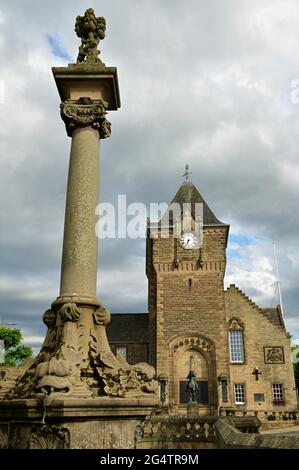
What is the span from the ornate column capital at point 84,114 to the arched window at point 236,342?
28.7 metres

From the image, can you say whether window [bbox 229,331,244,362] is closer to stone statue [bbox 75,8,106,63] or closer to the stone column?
the stone column

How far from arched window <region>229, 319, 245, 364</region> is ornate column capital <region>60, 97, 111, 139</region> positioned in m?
28.7

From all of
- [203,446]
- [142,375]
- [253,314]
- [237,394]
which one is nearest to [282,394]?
[237,394]

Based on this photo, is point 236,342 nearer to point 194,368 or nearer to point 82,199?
point 194,368

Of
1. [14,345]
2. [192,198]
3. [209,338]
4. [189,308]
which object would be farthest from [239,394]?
[14,345]

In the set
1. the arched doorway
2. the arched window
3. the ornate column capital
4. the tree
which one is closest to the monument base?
the ornate column capital

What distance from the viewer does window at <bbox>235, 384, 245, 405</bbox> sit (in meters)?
31.1

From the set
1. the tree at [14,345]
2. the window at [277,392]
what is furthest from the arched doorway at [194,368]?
the tree at [14,345]

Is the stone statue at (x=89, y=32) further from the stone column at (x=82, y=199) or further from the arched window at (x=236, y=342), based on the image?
the arched window at (x=236, y=342)

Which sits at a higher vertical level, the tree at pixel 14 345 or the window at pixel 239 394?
the tree at pixel 14 345

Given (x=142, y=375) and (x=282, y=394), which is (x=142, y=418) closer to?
(x=142, y=375)

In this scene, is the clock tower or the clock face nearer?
the clock tower

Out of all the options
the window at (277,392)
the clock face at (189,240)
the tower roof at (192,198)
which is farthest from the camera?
the tower roof at (192,198)

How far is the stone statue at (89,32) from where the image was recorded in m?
7.90
